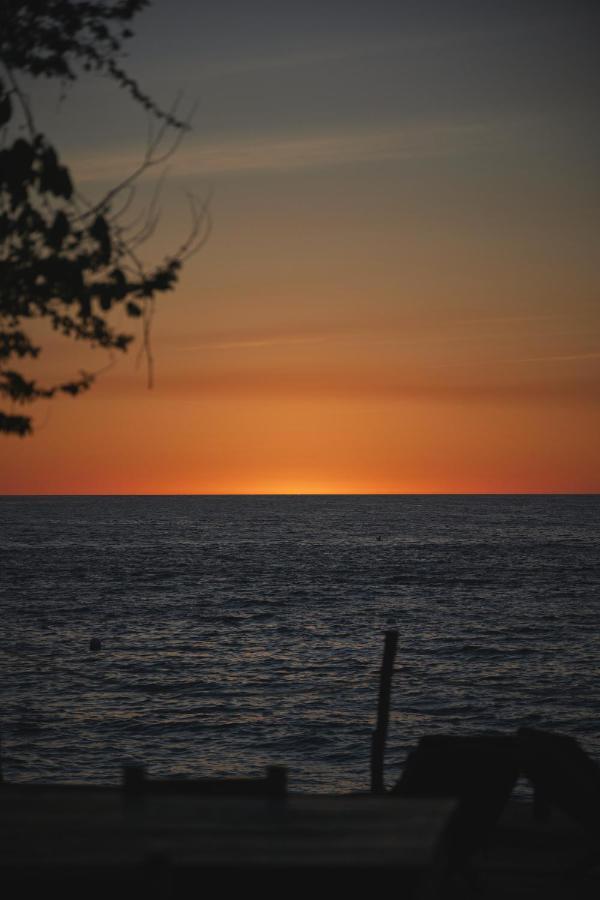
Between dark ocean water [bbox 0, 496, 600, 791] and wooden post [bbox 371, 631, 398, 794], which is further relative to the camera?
dark ocean water [bbox 0, 496, 600, 791]

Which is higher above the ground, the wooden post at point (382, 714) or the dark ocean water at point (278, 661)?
the wooden post at point (382, 714)

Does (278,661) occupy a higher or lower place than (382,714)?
lower

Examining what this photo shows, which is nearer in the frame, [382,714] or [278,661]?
[382,714]

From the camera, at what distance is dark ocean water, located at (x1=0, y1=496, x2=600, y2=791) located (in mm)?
30531

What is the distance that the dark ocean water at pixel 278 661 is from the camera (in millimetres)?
30531

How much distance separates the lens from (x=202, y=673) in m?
43.4

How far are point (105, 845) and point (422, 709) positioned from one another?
99.6ft

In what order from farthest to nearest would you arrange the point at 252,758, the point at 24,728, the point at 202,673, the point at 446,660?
1. the point at 446,660
2. the point at 202,673
3. the point at 24,728
4. the point at 252,758

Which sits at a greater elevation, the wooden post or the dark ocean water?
the wooden post

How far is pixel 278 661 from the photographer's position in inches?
1836

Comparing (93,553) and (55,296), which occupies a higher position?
(55,296)

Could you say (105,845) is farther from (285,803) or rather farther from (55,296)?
(55,296)

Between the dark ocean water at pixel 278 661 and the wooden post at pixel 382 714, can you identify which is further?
the dark ocean water at pixel 278 661

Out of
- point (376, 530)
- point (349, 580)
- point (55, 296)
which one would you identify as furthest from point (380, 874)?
point (376, 530)
